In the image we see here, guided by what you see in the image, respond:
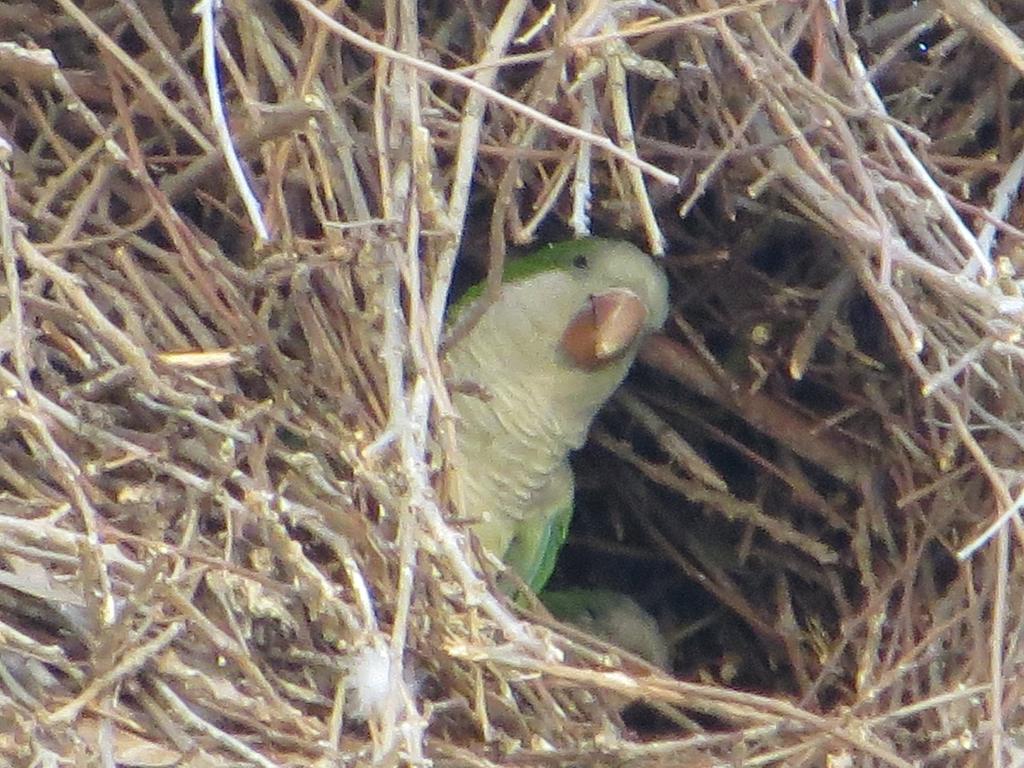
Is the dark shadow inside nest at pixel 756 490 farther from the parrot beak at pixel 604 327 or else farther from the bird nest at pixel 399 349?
the parrot beak at pixel 604 327

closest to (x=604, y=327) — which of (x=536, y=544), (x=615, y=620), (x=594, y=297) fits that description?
(x=594, y=297)

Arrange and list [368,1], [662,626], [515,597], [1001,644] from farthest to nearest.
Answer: [662,626]
[515,597]
[368,1]
[1001,644]

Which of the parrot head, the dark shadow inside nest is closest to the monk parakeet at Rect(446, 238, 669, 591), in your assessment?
the parrot head

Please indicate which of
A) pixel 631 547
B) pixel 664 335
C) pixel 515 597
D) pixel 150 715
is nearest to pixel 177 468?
pixel 150 715

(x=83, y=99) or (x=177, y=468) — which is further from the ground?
(x=83, y=99)

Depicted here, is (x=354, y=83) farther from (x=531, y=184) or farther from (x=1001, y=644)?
(x=1001, y=644)

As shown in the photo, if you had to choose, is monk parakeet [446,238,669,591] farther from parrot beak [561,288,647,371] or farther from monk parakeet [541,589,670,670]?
monk parakeet [541,589,670,670]
